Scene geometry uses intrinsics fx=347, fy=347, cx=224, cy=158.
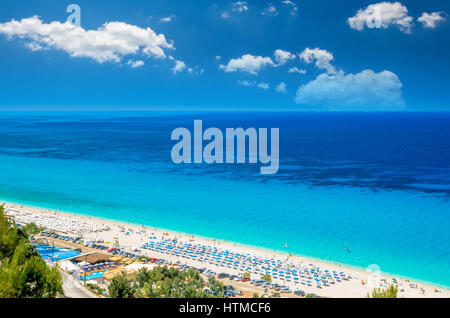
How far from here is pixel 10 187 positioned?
143 feet

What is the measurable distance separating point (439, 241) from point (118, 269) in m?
24.8

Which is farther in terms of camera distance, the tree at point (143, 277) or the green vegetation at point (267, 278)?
the green vegetation at point (267, 278)

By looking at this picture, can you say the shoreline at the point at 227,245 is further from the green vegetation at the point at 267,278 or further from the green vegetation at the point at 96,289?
the green vegetation at the point at 96,289

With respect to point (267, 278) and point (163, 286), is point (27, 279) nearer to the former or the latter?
point (163, 286)

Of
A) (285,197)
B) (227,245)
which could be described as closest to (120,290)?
(227,245)

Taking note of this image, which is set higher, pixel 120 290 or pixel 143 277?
pixel 120 290

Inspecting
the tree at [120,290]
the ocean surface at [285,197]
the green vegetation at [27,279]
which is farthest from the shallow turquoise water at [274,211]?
the green vegetation at [27,279]

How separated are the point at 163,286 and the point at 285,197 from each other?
2569 cm

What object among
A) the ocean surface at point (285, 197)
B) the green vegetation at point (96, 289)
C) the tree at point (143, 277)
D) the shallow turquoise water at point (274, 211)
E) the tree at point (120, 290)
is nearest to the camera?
the tree at point (120, 290)

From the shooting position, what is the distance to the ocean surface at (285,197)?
27.2 meters

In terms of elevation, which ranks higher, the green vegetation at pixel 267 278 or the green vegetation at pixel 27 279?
the green vegetation at pixel 27 279

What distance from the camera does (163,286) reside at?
1530 centimetres

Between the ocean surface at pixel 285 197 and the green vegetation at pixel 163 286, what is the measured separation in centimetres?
1069
